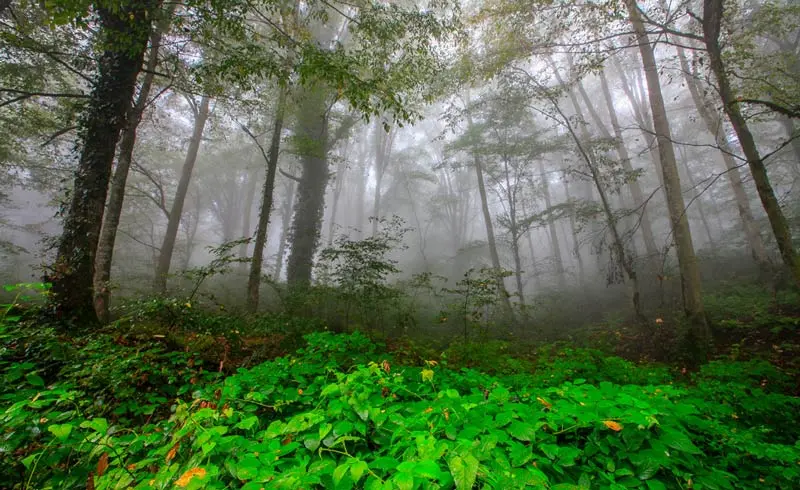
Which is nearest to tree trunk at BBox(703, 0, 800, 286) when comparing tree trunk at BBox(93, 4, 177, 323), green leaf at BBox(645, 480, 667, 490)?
green leaf at BBox(645, 480, 667, 490)

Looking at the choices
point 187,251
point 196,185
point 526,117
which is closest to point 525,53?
point 526,117

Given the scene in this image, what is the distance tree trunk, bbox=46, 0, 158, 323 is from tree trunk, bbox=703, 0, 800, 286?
8.06 meters

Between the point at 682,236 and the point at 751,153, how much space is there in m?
2.32

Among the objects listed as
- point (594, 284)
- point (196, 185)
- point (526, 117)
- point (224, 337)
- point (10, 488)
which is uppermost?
point (196, 185)

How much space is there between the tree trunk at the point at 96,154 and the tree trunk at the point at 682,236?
839cm

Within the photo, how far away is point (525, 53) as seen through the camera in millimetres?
7871

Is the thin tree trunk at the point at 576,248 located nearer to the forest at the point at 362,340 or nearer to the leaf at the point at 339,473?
the forest at the point at 362,340

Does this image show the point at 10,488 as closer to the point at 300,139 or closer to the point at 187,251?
the point at 300,139

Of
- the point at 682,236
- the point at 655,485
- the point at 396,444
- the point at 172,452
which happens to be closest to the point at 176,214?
the point at 172,452

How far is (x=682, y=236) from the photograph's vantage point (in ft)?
21.4

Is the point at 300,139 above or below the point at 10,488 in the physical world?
above

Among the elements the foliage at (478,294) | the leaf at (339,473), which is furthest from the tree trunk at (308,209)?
the leaf at (339,473)

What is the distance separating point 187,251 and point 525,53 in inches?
888

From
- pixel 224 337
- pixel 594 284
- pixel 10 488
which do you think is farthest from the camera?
pixel 594 284
